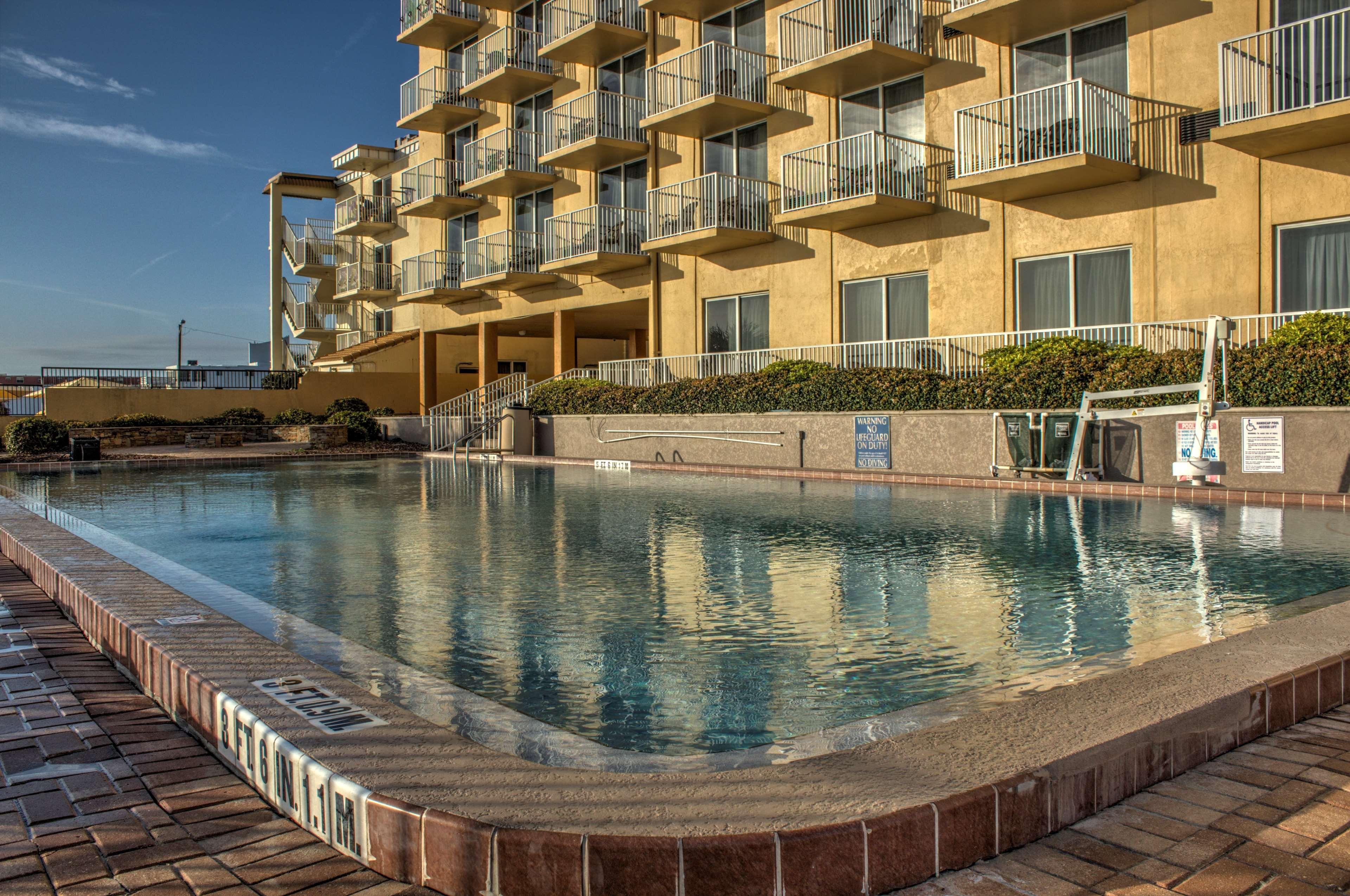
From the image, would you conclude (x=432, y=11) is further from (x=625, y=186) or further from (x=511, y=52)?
(x=625, y=186)

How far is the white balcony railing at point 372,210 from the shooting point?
1566 inches

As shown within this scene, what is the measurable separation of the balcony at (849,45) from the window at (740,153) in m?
1.79

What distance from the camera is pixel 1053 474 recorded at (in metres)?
13.5

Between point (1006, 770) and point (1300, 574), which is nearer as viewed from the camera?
point (1006, 770)

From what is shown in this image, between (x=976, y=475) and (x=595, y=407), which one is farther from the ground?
(x=595, y=407)

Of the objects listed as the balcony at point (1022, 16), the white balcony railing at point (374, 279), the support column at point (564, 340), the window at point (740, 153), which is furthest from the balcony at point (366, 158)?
the balcony at point (1022, 16)

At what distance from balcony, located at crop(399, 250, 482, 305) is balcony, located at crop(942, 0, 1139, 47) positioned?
18588mm

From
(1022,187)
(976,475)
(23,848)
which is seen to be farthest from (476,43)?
(23,848)

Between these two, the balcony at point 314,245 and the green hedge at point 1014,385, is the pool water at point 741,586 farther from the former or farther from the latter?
the balcony at point 314,245

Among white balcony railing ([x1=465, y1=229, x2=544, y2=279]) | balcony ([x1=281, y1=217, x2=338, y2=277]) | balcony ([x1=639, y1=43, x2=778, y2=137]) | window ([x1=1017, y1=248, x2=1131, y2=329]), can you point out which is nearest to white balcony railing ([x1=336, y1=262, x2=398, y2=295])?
balcony ([x1=281, y1=217, x2=338, y2=277])

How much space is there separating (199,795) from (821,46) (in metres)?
20.2

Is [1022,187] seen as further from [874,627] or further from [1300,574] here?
[874,627]

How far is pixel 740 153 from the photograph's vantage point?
23.2 m

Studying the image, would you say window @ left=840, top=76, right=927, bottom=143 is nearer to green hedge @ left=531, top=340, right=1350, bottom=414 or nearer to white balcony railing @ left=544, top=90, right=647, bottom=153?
green hedge @ left=531, top=340, right=1350, bottom=414
